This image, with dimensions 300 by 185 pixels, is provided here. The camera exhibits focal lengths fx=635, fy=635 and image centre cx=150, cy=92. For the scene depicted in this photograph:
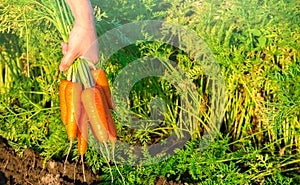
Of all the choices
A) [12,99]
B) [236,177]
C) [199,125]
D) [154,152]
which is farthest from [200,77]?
[12,99]

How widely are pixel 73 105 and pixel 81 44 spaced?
474 mm

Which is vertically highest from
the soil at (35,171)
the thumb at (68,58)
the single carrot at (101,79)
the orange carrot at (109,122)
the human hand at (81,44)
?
the human hand at (81,44)

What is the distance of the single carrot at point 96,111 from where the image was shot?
2.91m

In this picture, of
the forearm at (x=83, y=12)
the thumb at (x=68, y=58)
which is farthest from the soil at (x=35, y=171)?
the forearm at (x=83, y=12)

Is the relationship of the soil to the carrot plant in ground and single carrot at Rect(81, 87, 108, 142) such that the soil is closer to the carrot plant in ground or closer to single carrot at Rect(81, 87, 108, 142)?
the carrot plant in ground

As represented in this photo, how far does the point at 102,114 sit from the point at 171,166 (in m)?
0.64

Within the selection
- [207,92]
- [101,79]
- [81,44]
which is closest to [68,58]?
[81,44]

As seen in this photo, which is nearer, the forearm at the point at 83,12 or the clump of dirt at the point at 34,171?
the forearm at the point at 83,12

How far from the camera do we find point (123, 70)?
12.4 feet

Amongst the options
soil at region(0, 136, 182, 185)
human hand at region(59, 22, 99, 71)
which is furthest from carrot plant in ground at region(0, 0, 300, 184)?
human hand at region(59, 22, 99, 71)

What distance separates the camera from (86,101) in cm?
291

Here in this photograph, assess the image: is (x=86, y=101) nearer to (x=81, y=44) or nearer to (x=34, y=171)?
(x=81, y=44)

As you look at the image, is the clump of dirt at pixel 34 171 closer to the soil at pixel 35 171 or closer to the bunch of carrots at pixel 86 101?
the soil at pixel 35 171

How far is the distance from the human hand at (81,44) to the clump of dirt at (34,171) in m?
0.97
